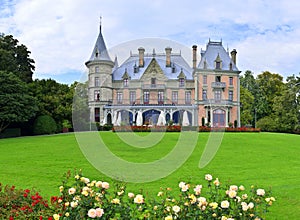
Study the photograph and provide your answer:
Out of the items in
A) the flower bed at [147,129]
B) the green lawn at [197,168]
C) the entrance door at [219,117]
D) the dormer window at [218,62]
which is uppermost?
the dormer window at [218,62]

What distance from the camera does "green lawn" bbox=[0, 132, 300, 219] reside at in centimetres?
844

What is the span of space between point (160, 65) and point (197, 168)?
115ft

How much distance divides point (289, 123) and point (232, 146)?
79.2ft

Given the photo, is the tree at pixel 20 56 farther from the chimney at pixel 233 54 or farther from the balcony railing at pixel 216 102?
the chimney at pixel 233 54

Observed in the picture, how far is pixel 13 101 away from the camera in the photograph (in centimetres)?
2664

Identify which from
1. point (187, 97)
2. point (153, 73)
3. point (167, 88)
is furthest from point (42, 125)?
point (187, 97)

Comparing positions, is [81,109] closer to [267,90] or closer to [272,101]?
[272,101]

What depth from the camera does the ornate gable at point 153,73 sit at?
146 feet

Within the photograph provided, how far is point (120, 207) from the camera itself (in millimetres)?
4297

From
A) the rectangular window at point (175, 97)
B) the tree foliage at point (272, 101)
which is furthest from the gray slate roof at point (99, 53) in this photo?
the tree foliage at point (272, 101)

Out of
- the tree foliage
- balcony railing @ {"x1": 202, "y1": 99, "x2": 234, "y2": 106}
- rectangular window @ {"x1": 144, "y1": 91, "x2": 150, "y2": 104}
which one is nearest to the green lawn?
the tree foliage

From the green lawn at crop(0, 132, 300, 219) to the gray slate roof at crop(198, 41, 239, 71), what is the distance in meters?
26.0

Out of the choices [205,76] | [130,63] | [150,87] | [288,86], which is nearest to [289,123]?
[288,86]

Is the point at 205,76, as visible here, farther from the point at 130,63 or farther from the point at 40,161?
the point at 40,161
